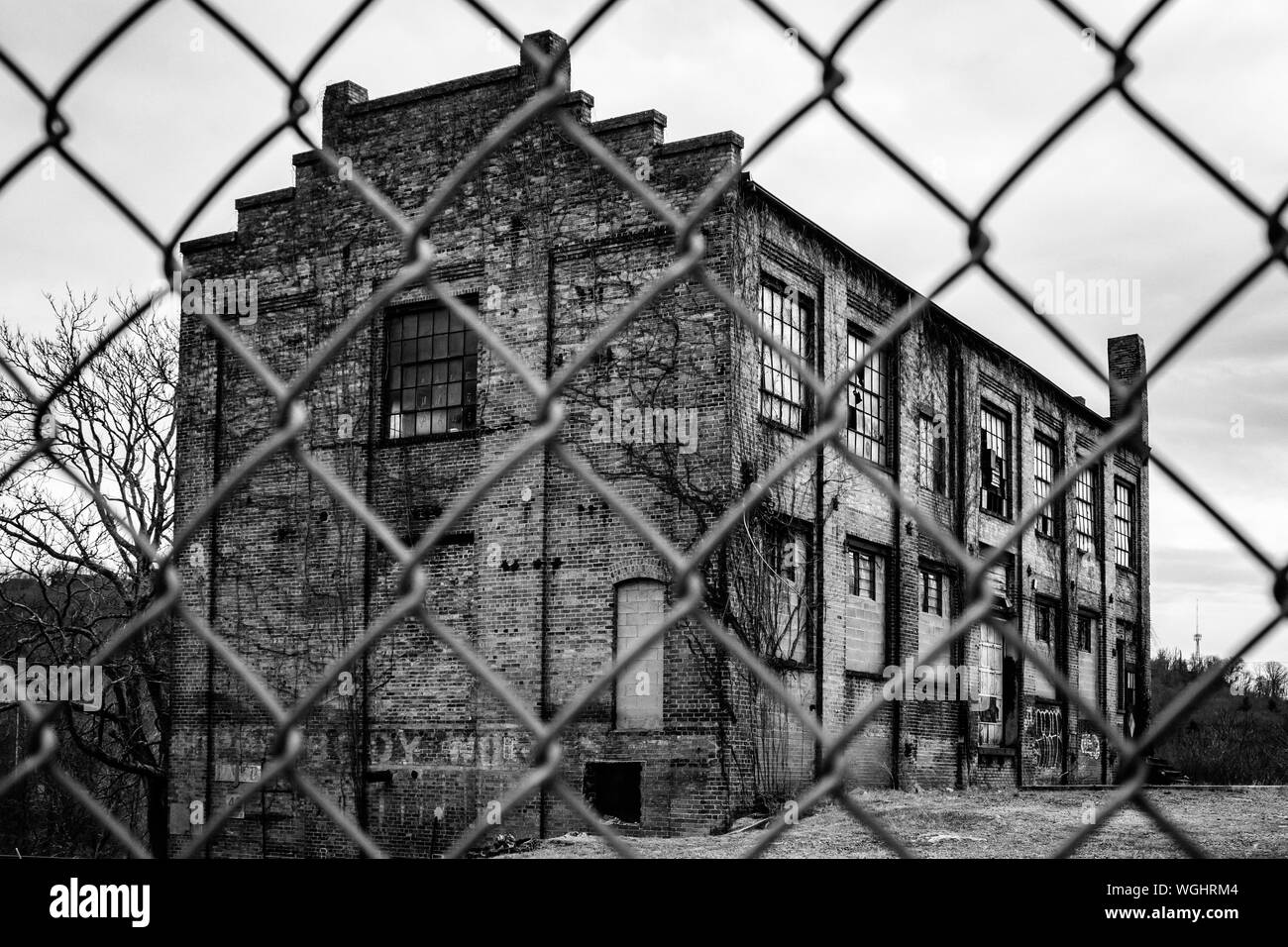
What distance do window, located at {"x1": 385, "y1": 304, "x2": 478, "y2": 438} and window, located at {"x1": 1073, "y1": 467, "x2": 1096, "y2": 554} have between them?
55.2ft

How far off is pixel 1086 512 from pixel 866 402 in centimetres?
1240

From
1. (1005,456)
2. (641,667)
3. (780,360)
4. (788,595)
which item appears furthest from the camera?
(1005,456)

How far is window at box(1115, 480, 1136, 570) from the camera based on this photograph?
3150 centimetres

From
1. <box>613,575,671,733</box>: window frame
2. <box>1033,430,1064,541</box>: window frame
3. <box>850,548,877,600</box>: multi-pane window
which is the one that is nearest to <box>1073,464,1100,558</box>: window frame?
<box>1033,430,1064,541</box>: window frame

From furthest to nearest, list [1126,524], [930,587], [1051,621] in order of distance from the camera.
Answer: [1126,524], [1051,621], [930,587]

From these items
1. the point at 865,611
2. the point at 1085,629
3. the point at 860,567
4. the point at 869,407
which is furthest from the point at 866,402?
the point at 1085,629

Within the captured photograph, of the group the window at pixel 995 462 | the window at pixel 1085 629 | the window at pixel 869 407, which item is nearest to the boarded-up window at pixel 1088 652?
the window at pixel 1085 629

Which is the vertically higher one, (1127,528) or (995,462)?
(995,462)

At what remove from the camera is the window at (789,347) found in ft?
56.1

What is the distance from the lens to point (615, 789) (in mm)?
15969

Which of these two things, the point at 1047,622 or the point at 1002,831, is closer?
the point at 1002,831

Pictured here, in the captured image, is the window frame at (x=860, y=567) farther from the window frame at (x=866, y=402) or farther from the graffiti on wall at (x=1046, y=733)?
the graffiti on wall at (x=1046, y=733)

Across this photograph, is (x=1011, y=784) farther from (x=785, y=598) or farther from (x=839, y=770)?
(x=839, y=770)

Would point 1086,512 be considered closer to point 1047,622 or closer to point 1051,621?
point 1051,621
